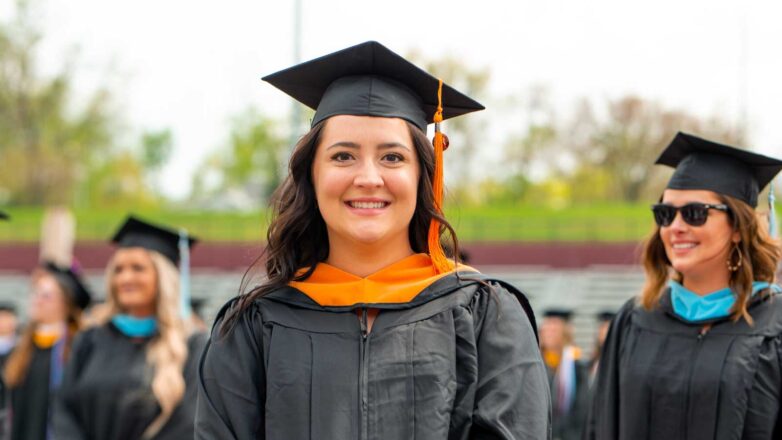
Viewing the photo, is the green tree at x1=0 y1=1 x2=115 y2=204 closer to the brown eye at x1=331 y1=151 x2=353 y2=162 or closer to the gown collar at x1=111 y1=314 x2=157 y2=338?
the gown collar at x1=111 y1=314 x2=157 y2=338

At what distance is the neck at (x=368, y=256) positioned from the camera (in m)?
3.15

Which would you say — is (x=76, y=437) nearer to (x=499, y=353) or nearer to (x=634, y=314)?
(x=634, y=314)

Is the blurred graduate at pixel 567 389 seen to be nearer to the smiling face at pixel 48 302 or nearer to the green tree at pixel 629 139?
the smiling face at pixel 48 302

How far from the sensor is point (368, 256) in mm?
3158

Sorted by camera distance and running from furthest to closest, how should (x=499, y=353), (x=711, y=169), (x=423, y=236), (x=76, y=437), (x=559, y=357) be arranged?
(x=559, y=357)
(x=76, y=437)
(x=711, y=169)
(x=423, y=236)
(x=499, y=353)

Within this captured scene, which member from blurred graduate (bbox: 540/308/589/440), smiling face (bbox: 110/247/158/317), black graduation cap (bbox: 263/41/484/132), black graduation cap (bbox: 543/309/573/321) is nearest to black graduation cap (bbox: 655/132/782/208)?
black graduation cap (bbox: 263/41/484/132)

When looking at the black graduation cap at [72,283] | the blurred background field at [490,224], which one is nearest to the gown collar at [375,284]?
the black graduation cap at [72,283]

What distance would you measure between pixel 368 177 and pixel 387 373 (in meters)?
0.53

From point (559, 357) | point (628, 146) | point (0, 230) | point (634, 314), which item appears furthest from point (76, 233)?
point (634, 314)

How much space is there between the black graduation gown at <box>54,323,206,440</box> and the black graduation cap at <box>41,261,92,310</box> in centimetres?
174

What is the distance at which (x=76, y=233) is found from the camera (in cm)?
3077

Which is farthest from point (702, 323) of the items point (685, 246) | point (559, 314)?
point (559, 314)

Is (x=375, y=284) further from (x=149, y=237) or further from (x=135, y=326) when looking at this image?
(x=149, y=237)

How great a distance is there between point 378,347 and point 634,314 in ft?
7.27
